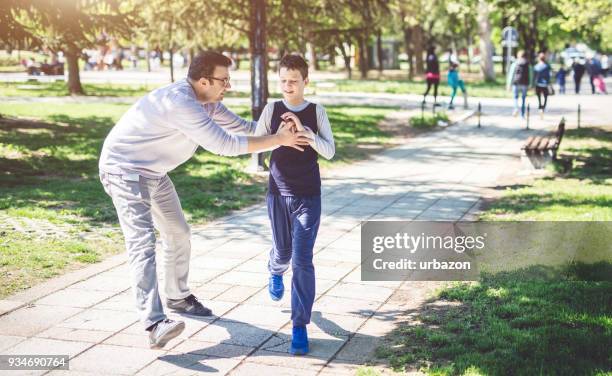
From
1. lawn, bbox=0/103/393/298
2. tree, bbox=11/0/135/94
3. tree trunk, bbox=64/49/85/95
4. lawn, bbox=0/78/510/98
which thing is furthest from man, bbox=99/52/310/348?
tree trunk, bbox=64/49/85/95

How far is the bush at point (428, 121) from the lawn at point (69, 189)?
1207 mm

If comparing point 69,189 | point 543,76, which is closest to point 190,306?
point 69,189

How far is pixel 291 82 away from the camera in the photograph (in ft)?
16.5

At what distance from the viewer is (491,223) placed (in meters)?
9.00

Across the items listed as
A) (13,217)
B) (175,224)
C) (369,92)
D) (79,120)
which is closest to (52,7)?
(79,120)

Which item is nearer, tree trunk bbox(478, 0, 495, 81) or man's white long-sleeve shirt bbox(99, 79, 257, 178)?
man's white long-sleeve shirt bbox(99, 79, 257, 178)

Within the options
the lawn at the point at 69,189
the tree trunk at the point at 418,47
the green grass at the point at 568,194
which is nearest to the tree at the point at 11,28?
the lawn at the point at 69,189

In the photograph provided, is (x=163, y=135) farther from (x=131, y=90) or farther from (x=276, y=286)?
(x=131, y=90)

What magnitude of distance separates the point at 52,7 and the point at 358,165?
825cm

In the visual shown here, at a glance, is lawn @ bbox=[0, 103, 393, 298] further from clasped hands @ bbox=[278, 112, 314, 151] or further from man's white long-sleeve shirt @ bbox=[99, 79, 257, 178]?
clasped hands @ bbox=[278, 112, 314, 151]

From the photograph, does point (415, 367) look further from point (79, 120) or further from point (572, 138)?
point (79, 120)

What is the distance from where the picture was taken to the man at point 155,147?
4.95m

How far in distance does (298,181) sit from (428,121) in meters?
16.7

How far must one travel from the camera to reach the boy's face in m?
5.02
